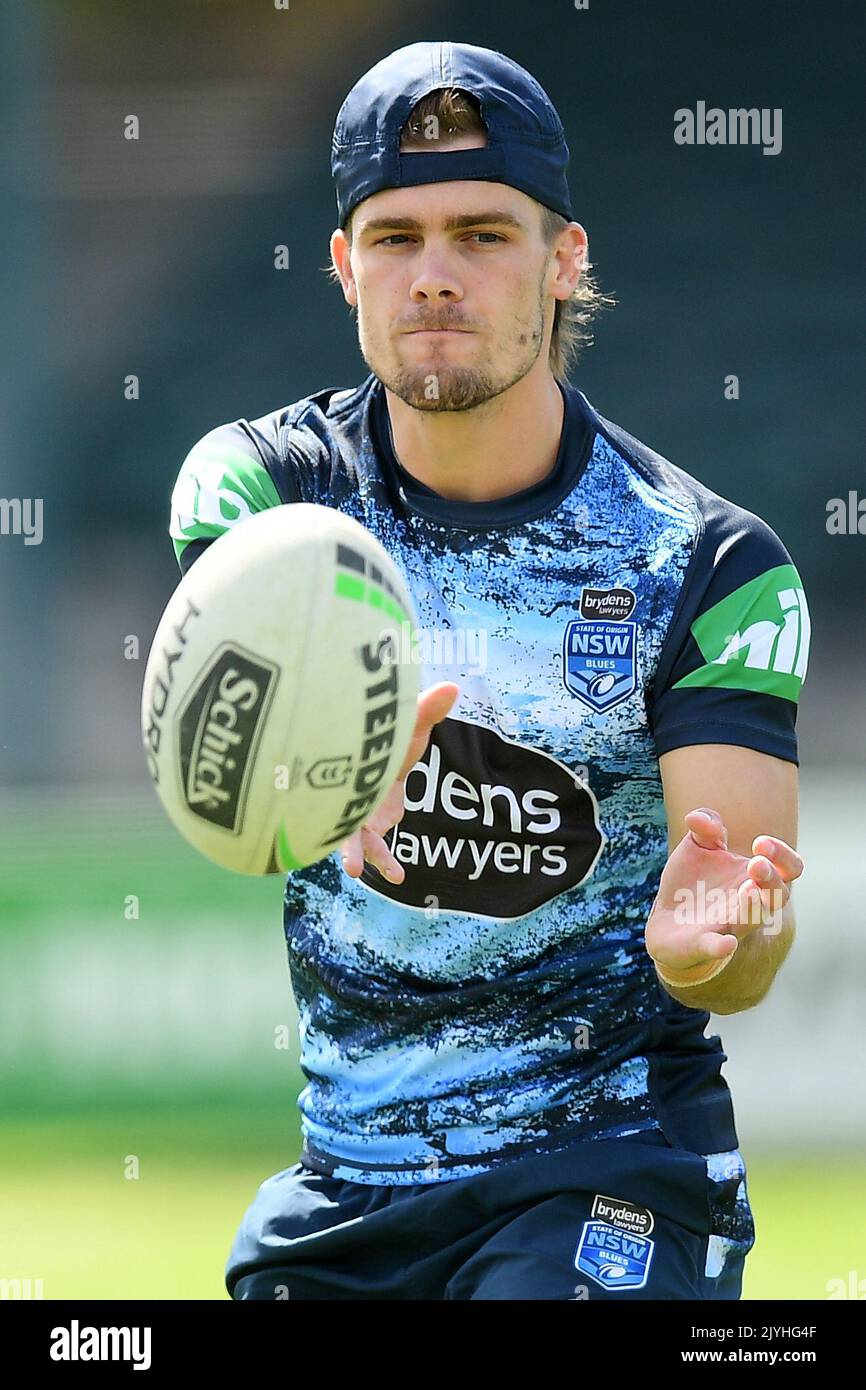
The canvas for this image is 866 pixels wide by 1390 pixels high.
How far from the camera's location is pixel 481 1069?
2572 millimetres

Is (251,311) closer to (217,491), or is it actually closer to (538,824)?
(217,491)

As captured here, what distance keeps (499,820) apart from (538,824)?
0.18 ft

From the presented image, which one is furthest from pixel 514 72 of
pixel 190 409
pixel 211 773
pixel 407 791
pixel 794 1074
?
pixel 190 409

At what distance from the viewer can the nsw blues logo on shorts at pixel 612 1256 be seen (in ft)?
7.88

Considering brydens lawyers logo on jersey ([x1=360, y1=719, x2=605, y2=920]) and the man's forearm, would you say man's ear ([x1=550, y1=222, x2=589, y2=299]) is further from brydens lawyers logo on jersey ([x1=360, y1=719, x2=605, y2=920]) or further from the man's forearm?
the man's forearm

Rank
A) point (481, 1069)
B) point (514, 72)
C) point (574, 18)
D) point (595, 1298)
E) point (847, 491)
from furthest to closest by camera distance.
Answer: point (574, 18), point (847, 491), point (514, 72), point (481, 1069), point (595, 1298)

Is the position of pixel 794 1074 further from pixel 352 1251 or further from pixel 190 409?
pixel 190 409

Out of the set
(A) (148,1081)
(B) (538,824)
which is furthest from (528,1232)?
(A) (148,1081)

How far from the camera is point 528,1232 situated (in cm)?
246

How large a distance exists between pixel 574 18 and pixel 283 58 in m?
1.13

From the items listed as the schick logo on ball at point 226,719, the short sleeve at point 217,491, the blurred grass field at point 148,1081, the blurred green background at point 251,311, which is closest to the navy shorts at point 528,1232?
the schick logo on ball at point 226,719

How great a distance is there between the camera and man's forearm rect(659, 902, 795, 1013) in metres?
2.44

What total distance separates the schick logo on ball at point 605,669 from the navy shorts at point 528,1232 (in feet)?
2.02
